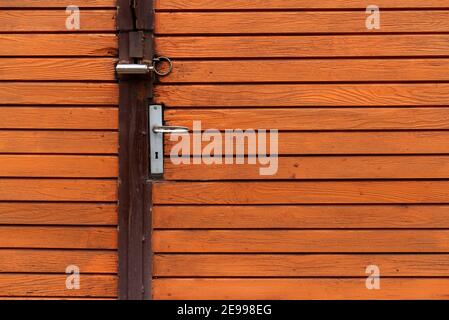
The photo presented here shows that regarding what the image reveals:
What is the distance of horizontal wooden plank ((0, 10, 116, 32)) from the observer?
268cm

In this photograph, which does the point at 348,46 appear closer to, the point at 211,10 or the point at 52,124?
the point at 211,10

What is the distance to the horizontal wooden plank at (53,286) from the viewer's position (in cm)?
270

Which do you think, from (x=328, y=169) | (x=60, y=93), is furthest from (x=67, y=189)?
(x=328, y=169)

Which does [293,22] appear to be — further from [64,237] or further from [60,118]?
[64,237]

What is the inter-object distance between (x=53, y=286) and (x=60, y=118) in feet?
3.27

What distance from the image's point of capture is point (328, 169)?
8.77 ft

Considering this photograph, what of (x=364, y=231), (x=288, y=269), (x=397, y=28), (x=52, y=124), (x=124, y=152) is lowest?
(x=288, y=269)

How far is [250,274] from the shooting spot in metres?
2.69

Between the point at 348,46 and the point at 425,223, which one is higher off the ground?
the point at 348,46

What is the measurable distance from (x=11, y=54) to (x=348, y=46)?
6.53 feet

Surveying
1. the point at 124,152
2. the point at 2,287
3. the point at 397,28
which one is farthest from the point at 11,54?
the point at 397,28

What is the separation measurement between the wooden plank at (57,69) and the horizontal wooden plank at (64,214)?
749mm

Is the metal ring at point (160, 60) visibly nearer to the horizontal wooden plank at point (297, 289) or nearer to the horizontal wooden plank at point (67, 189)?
the horizontal wooden plank at point (67, 189)

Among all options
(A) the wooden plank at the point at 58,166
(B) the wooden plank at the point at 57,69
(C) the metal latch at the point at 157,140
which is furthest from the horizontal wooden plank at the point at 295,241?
(B) the wooden plank at the point at 57,69
